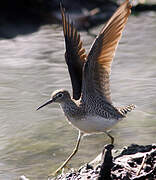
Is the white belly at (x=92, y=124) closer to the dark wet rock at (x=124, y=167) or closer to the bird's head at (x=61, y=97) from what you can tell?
the bird's head at (x=61, y=97)

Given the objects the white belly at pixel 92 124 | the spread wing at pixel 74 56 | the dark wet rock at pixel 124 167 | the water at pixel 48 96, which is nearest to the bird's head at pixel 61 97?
the spread wing at pixel 74 56

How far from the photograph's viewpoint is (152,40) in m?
11.5

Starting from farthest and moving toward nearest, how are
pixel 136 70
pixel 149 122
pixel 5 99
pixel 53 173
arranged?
pixel 136 70 → pixel 5 99 → pixel 149 122 → pixel 53 173

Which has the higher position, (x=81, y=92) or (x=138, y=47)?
(x=81, y=92)

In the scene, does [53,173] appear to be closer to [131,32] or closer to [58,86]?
[58,86]

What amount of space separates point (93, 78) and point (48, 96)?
2982 millimetres

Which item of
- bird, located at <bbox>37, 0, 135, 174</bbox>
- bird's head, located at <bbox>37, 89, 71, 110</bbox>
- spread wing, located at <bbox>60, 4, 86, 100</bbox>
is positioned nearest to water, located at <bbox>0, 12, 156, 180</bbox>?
bird, located at <bbox>37, 0, 135, 174</bbox>

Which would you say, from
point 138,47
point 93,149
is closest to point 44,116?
point 93,149

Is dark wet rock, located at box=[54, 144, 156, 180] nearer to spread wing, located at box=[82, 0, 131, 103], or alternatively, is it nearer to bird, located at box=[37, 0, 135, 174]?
bird, located at box=[37, 0, 135, 174]

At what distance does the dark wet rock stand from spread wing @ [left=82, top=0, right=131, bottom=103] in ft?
2.93

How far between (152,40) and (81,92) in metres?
5.33

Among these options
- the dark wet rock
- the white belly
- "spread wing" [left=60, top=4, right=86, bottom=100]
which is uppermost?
"spread wing" [left=60, top=4, right=86, bottom=100]

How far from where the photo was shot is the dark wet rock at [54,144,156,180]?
479 cm

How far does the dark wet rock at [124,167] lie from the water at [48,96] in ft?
3.74
